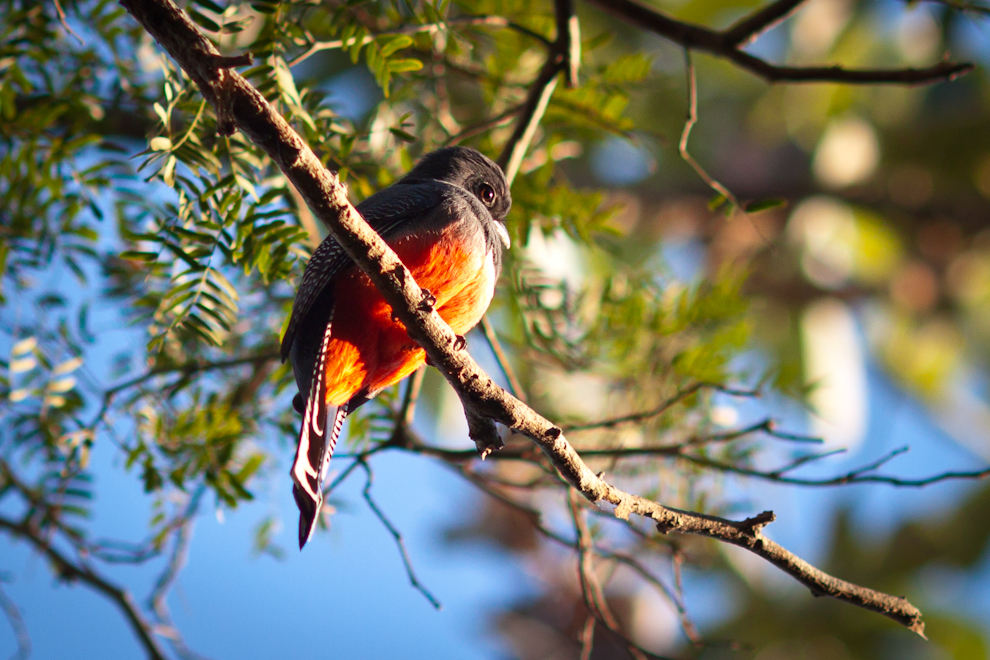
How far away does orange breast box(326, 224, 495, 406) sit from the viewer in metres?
2.37

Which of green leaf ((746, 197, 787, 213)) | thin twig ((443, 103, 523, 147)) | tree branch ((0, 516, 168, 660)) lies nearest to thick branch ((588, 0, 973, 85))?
thin twig ((443, 103, 523, 147))

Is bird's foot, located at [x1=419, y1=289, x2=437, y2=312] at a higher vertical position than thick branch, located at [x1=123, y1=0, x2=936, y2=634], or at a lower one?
higher

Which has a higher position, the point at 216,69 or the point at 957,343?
the point at 957,343

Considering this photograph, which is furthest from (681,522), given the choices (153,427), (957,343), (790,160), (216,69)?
(957,343)

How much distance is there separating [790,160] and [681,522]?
548 inches

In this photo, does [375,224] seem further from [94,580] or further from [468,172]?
[94,580]

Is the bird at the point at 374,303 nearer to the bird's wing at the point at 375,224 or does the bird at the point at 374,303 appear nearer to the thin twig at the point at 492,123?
the bird's wing at the point at 375,224

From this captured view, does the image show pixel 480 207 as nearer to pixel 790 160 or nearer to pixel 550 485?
pixel 550 485

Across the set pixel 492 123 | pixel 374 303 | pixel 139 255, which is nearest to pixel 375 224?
pixel 374 303

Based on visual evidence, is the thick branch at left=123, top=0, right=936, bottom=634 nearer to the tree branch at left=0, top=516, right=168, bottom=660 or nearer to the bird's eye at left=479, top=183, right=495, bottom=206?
the bird's eye at left=479, top=183, right=495, bottom=206

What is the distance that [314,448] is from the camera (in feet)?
7.15

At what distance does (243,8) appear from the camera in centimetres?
275

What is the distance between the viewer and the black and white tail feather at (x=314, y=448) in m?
2.01

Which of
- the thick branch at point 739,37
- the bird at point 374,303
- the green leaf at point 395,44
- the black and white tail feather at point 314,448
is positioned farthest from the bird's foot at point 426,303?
the thick branch at point 739,37
